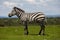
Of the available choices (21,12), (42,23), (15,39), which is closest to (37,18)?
(42,23)

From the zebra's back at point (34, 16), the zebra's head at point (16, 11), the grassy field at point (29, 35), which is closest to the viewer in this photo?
the grassy field at point (29, 35)

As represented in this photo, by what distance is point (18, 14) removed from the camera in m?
25.3

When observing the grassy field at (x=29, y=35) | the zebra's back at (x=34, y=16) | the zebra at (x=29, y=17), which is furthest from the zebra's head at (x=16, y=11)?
the grassy field at (x=29, y=35)

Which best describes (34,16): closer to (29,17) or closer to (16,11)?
(29,17)

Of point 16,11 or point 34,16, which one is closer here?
point 34,16

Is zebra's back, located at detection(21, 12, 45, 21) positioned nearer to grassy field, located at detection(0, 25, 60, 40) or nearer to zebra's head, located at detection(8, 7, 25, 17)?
zebra's head, located at detection(8, 7, 25, 17)

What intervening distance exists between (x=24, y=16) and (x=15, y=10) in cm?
152

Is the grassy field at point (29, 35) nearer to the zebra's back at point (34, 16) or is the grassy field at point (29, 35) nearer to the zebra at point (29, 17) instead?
the zebra at point (29, 17)

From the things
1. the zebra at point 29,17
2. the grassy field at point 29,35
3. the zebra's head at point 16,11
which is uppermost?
the zebra's head at point 16,11

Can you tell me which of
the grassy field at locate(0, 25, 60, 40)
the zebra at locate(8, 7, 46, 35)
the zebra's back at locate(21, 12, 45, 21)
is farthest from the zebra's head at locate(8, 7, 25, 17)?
the grassy field at locate(0, 25, 60, 40)

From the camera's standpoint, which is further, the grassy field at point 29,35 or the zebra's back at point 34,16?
the zebra's back at point 34,16

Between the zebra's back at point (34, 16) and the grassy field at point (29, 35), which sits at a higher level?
the zebra's back at point (34, 16)

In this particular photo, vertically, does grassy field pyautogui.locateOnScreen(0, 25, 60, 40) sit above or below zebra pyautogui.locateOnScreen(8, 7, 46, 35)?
below

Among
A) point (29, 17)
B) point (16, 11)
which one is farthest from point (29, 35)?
point (16, 11)
